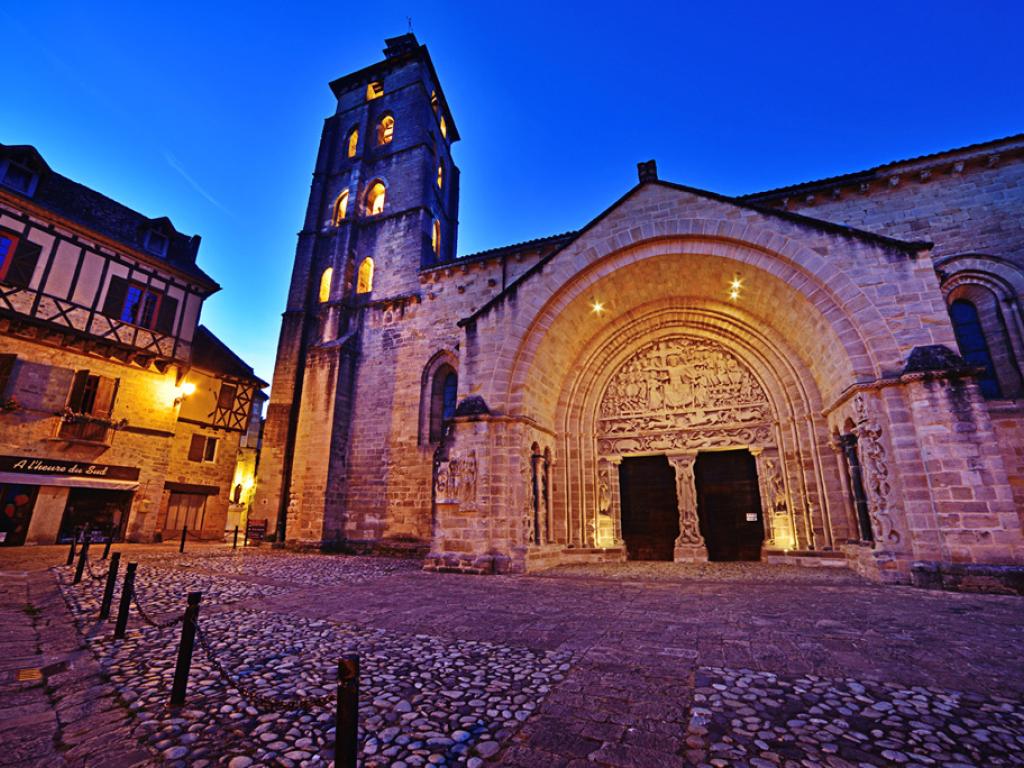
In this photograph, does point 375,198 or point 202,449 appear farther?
point 202,449

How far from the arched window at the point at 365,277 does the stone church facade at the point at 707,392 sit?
2653mm

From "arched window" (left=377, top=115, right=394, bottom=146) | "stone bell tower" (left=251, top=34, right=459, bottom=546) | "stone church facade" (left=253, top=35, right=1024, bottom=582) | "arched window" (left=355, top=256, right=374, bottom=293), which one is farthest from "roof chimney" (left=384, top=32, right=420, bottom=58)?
"stone church facade" (left=253, top=35, right=1024, bottom=582)

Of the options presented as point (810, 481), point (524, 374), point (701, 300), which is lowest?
point (810, 481)

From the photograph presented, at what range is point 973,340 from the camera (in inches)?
376

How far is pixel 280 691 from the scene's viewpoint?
2.93 m

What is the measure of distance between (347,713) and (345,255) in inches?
706

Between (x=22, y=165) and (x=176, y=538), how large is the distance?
14.5 meters

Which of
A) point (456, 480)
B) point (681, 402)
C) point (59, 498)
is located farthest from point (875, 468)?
point (59, 498)

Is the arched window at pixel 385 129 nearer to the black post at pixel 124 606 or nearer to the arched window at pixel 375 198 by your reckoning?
the arched window at pixel 375 198

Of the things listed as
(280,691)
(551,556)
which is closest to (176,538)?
(551,556)

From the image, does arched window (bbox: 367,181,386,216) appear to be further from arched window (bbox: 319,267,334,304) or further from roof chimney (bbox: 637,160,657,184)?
roof chimney (bbox: 637,160,657,184)

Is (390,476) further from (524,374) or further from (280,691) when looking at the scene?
(280,691)

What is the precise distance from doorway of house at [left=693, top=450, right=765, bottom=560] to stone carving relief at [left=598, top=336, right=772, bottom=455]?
1.98 feet

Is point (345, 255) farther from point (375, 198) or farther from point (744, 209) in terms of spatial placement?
point (744, 209)
